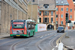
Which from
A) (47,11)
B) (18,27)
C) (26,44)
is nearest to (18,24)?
(18,27)

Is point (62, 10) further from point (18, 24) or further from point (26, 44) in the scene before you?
point (26, 44)

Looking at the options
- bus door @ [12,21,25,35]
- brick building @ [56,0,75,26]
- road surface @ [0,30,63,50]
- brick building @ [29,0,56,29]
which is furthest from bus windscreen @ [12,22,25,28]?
brick building @ [56,0,75,26]

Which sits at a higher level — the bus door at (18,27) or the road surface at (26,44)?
the bus door at (18,27)

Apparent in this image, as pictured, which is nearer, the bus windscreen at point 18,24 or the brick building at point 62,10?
the bus windscreen at point 18,24

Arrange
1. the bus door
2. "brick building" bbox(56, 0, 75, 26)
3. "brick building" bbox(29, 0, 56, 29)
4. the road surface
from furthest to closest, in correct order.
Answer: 1. "brick building" bbox(56, 0, 75, 26)
2. "brick building" bbox(29, 0, 56, 29)
3. the bus door
4. the road surface

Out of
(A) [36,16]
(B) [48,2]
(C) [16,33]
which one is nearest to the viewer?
(C) [16,33]

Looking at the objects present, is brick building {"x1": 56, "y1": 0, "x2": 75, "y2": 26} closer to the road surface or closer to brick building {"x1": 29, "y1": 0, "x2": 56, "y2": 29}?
brick building {"x1": 29, "y1": 0, "x2": 56, "y2": 29}

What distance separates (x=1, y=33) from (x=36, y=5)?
166 feet

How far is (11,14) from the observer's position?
38500 millimetres

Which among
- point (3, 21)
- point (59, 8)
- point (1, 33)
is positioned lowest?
point (1, 33)

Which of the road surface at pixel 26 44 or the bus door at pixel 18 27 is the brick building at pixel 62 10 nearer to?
the bus door at pixel 18 27

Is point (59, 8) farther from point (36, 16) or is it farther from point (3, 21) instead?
point (3, 21)

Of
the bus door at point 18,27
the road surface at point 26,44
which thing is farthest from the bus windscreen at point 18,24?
the road surface at point 26,44

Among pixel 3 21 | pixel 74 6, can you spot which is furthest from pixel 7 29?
pixel 74 6
